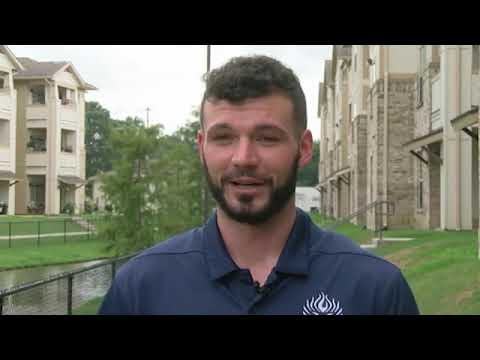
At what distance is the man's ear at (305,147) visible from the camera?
1.79 m

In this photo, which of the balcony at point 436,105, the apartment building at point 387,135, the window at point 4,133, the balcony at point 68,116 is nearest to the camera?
the window at point 4,133

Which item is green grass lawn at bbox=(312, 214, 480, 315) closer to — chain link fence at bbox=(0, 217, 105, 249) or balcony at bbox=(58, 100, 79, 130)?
chain link fence at bbox=(0, 217, 105, 249)

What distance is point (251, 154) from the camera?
1.65 meters

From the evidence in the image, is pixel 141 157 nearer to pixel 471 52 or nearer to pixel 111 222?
pixel 111 222

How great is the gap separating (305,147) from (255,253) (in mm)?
322

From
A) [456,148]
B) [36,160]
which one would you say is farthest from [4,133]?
Result: [456,148]

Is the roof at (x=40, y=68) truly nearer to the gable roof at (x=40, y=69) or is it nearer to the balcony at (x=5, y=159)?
the gable roof at (x=40, y=69)

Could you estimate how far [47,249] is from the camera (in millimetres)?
14227

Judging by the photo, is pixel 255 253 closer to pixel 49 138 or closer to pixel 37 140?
pixel 37 140

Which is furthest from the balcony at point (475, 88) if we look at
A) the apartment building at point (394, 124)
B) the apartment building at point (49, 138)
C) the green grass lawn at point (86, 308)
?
the green grass lawn at point (86, 308)

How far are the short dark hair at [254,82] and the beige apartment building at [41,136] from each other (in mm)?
10543
